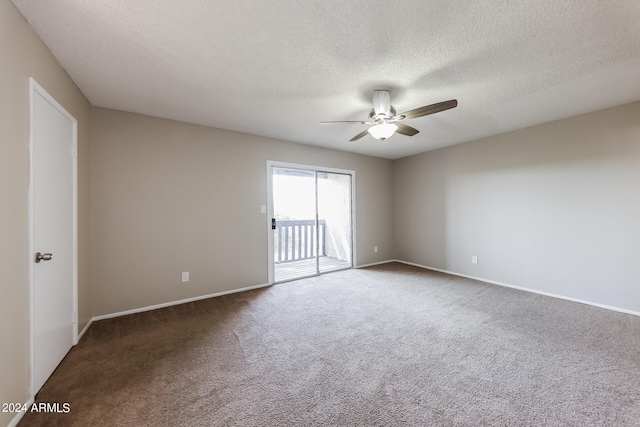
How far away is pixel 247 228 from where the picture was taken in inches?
150

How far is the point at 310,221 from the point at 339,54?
13.8ft

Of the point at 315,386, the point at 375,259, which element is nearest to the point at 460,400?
the point at 315,386

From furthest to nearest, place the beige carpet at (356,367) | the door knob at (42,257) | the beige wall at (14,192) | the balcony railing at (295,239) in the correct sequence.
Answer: the balcony railing at (295,239), the door knob at (42,257), the beige carpet at (356,367), the beige wall at (14,192)

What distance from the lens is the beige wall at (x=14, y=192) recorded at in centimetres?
134

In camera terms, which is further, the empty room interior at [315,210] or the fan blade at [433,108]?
the fan blade at [433,108]

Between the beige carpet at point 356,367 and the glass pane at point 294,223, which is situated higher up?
the glass pane at point 294,223

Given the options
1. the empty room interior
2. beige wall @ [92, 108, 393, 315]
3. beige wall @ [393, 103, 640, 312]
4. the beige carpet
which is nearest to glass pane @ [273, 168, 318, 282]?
the empty room interior

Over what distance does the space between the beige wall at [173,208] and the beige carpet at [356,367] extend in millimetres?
462

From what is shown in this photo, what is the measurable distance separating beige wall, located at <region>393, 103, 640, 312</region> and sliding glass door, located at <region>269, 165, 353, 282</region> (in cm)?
173

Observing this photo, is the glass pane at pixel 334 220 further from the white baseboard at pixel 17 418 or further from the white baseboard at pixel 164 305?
the white baseboard at pixel 17 418

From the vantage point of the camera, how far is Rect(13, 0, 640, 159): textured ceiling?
1.50m

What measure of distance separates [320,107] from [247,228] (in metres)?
2.09

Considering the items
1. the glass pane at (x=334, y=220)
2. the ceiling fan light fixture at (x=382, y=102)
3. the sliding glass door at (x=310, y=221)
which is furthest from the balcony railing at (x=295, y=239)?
the ceiling fan light fixture at (x=382, y=102)

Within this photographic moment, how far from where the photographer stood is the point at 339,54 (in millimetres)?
1908
